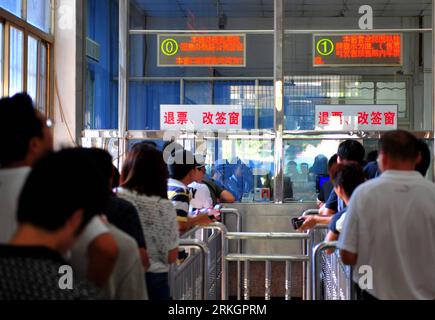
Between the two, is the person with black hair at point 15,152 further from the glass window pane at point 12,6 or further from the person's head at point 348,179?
the glass window pane at point 12,6

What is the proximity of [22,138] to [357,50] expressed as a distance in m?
5.95

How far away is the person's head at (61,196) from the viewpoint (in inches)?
61.3

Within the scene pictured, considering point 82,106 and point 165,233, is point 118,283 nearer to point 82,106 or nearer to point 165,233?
point 165,233

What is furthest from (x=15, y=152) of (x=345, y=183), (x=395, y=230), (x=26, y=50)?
(x=26, y=50)

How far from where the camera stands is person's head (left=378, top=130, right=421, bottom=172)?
2879 millimetres

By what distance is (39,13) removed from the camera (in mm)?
7484

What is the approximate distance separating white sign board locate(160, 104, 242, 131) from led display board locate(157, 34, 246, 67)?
48cm

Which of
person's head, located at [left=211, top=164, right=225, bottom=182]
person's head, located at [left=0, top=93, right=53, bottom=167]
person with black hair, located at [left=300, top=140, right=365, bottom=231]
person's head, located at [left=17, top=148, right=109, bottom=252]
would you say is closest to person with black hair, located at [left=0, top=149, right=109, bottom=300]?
person's head, located at [left=17, top=148, right=109, bottom=252]

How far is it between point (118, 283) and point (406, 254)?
1.35 meters

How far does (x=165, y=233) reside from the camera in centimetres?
299

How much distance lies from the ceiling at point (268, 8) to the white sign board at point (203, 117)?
107 centimetres

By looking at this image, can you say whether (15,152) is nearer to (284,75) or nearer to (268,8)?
(284,75)

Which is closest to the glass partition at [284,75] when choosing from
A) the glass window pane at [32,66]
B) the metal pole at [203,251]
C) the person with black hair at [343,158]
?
the glass window pane at [32,66]
